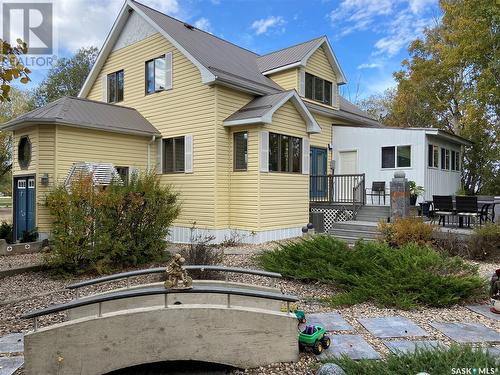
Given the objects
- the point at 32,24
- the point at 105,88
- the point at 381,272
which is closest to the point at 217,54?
the point at 105,88

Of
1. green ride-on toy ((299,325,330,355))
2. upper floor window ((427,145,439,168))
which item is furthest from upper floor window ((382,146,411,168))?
green ride-on toy ((299,325,330,355))

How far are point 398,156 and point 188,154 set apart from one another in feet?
28.4

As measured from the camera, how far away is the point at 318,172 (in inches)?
621

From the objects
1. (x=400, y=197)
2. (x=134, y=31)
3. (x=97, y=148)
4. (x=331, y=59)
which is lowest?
(x=400, y=197)

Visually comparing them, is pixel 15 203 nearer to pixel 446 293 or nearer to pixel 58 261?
pixel 58 261

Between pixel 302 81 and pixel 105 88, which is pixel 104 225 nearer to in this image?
pixel 105 88

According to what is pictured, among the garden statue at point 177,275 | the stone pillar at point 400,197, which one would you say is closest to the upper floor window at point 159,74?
the stone pillar at point 400,197

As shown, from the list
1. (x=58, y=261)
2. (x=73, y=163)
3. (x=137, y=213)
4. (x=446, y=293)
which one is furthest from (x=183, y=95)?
(x=446, y=293)

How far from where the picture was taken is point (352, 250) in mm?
6598

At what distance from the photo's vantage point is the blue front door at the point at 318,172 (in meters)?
15.1

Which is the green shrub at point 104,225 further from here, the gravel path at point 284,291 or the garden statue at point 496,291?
the garden statue at point 496,291

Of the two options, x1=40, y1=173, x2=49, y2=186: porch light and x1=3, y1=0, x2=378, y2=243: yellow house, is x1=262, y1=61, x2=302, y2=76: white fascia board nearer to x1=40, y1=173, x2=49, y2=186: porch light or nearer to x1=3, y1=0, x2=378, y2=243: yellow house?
x1=3, y1=0, x2=378, y2=243: yellow house

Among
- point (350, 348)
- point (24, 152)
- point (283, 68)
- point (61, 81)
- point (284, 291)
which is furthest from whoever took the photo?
point (61, 81)

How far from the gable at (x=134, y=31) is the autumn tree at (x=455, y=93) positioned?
13.5 m
